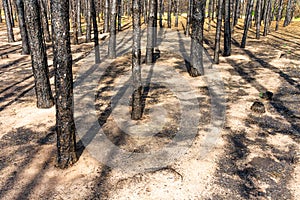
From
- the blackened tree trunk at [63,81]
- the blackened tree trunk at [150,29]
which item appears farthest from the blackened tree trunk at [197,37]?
the blackened tree trunk at [63,81]

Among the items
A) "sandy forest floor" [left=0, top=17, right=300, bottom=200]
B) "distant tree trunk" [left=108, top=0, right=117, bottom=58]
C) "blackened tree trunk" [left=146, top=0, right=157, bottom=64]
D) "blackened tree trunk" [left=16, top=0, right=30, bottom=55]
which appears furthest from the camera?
"blackened tree trunk" [left=16, top=0, right=30, bottom=55]

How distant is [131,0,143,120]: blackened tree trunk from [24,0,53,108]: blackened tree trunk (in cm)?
364

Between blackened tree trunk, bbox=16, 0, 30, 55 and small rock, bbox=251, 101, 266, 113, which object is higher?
blackened tree trunk, bbox=16, 0, 30, 55

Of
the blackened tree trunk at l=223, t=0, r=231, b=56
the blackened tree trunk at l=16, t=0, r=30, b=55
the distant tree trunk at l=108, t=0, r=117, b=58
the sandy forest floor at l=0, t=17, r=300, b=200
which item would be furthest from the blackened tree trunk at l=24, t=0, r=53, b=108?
the blackened tree trunk at l=223, t=0, r=231, b=56

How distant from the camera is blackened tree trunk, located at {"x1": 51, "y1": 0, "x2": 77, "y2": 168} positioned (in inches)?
219

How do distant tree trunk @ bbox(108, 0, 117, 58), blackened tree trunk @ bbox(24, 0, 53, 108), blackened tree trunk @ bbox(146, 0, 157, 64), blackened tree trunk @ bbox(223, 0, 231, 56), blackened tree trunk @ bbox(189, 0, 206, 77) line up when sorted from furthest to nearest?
distant tree trunk @ bbox(108, 0, 117, 58)
blackened tree trunk @ bbox(223, 0, 231, 56)
blackened tree trunk @ bbox(146, 0, 157, 64)
blackened tree trunk @ bbox(189, 0, 206, 77)
blackened tree trunk @ bbox(24, 0, 53, 108)

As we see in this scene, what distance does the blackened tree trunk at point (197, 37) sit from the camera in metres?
12.8

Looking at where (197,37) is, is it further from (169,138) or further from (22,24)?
(22,24)

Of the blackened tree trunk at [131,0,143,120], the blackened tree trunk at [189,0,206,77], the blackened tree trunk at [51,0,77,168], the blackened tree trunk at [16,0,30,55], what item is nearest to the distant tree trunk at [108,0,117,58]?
the blackened tree trunk at [189,0,206,77]

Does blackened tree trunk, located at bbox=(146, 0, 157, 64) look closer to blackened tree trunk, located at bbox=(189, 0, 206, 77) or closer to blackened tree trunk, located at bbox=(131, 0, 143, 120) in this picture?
blackened tree trunk, located at bbox=(189, 0, 206, 77)

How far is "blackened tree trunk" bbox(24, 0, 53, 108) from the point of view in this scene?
29.0ft

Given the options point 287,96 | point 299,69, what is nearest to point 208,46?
point 299,69

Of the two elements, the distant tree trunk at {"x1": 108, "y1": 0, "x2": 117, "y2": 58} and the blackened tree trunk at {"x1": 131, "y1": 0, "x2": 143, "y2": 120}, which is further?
the distant tree trunk at {"x1": 108, "y1": 0, "x2": 117, "y2": 58}

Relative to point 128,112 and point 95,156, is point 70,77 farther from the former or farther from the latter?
point 128,112
